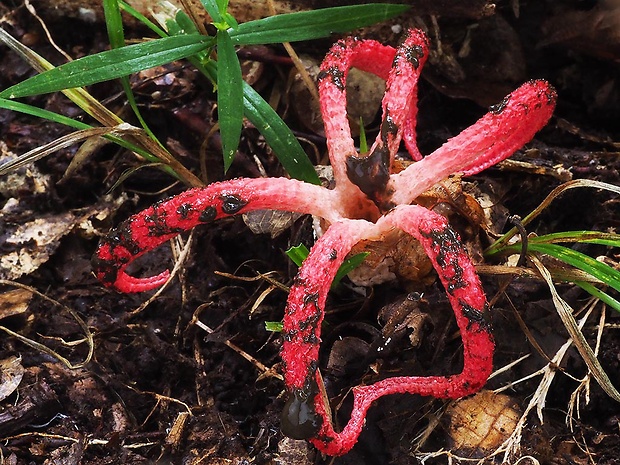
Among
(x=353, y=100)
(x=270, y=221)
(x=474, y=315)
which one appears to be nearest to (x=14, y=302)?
(x=270, y=221)

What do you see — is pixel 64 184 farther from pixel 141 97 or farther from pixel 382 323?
pixel 382 323

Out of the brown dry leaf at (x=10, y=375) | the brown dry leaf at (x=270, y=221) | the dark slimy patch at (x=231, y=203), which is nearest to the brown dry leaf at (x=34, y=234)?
the brown dry leaf at (x=10, y=375)

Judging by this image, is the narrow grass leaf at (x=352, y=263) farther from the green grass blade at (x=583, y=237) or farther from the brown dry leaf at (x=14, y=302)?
the brown dry leaf at (x=14, y=302)

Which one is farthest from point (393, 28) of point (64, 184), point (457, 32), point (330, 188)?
point (64, 184)

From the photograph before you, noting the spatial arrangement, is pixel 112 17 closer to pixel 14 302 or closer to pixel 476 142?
pixel 14 302

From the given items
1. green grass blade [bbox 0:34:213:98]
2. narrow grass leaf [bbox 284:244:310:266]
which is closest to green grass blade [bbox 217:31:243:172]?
green grass blade [bbox 0:34:213:98]

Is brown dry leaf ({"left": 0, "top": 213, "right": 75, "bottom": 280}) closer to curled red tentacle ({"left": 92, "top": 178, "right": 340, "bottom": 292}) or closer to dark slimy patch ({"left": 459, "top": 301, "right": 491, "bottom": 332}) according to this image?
curled red tentacle ({"left": 92, "top": 178, "right": 340, "bottom": 292})
